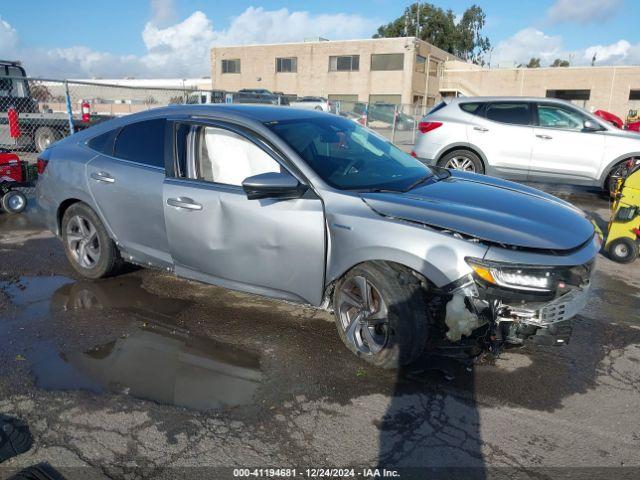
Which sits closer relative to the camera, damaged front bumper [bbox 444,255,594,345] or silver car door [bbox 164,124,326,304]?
damaged front bumper [bbox 444,255,594,345]

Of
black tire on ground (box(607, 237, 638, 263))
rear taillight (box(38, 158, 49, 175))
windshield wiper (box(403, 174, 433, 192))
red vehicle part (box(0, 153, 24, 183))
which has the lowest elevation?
black tire on ground (box(607, 237, 638, 263))

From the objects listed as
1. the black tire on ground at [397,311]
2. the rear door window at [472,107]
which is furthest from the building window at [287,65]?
the black tire on ground at [397,311]

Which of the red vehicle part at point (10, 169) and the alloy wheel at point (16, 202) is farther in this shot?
the alloy wheel at point (16, 202)

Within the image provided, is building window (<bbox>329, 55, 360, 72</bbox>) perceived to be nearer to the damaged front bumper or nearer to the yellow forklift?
the yellow forklift

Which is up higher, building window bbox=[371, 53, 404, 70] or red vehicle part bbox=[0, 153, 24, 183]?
building window bbox=[371, 53, 404, 70]

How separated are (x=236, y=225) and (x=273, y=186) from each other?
20.3 inches

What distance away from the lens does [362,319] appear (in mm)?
3504

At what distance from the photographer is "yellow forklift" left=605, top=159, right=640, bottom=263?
5.79 m

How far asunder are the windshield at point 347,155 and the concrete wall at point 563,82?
45.9 metres

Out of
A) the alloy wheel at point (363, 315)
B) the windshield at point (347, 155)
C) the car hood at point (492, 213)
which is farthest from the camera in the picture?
the windshield at point (347, 155)

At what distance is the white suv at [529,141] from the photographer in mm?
8906

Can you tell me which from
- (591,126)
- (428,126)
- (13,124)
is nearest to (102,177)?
(428,126)

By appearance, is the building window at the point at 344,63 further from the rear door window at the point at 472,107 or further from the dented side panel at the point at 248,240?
the dented side panel at the point at 248,240

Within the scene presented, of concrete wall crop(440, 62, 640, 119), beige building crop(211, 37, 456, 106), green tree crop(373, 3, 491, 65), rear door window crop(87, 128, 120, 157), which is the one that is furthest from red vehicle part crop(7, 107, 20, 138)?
green tree crop(373, 3, 491, 65)
